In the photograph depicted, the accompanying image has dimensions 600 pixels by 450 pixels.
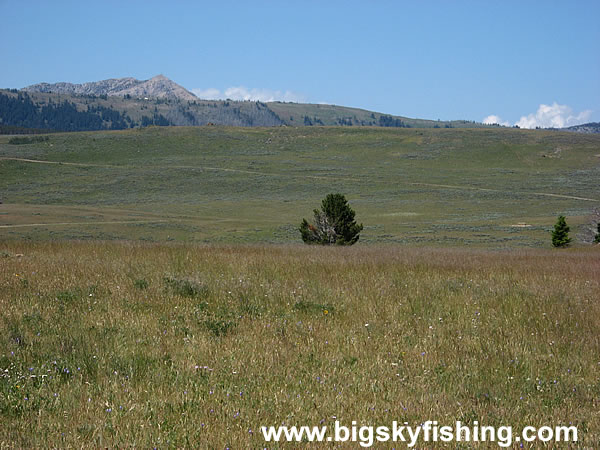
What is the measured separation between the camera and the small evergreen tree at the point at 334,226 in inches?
1049

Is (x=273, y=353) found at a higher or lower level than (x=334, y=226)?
higher

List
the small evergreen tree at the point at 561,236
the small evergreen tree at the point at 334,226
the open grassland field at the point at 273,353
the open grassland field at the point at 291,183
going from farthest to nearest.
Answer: the open grassland field at the point at 291,183, the small evergreen tree at the point at 561,236, the small evergreen tree at the point at 334,226, the open grassland field at the point at 273,353

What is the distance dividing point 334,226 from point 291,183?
Answer: 194 feet

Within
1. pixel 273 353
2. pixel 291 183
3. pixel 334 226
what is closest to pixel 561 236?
pixel 334 226

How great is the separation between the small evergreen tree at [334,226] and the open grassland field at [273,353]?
17.8m

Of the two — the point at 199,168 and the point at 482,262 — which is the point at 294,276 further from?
the point at 199,168

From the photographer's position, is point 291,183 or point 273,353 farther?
point 291,183

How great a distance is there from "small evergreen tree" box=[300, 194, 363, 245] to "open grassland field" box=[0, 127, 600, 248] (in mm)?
13927

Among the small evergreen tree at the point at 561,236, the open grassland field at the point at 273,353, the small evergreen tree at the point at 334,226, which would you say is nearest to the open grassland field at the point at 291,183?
the small evergreen tree at the point at 561,236

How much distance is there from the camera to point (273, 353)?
4945 mm

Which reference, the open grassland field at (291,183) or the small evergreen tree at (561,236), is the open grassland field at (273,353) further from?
the open grassland field at (291,183)

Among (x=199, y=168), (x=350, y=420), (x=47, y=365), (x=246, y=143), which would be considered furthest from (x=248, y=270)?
(x=246, y=143)

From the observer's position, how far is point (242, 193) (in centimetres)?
7925

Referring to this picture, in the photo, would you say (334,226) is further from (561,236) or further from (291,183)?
(291,183)
